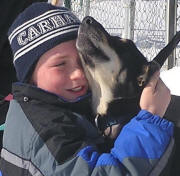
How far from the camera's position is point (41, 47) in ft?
4.66

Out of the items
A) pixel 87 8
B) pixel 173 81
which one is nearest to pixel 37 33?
A: pixel 173 81

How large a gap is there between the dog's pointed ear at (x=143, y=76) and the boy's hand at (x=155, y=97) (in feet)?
0.07

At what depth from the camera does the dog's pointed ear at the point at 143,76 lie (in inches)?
53.4

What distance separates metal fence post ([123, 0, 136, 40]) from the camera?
178 inches

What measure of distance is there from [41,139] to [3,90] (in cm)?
106

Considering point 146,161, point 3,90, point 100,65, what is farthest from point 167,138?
point 3,90

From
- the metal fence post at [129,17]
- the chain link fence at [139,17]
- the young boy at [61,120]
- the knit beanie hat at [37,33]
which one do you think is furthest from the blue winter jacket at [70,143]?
the chain link fence at [139,17]

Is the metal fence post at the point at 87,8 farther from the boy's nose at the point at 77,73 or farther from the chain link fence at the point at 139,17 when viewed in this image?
the boy's nose at the point at 77,73

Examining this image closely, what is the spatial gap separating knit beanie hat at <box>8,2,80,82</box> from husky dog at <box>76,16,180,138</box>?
10 centimetres

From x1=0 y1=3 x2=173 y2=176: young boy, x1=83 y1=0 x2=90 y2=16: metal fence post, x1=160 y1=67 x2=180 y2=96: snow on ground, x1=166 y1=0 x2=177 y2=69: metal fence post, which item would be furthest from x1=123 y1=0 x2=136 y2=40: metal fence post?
x1=0 y1=3 x2=173 y2=176: young boy

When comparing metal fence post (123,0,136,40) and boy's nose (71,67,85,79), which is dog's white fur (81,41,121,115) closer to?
boy's nose (71,67,85,79)

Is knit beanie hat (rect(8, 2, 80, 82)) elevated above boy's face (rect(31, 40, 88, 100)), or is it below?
above

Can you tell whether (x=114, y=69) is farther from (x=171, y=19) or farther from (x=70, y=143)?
(x=171, y=19)

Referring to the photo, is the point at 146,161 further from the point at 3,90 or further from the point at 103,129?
the point at 3,90
